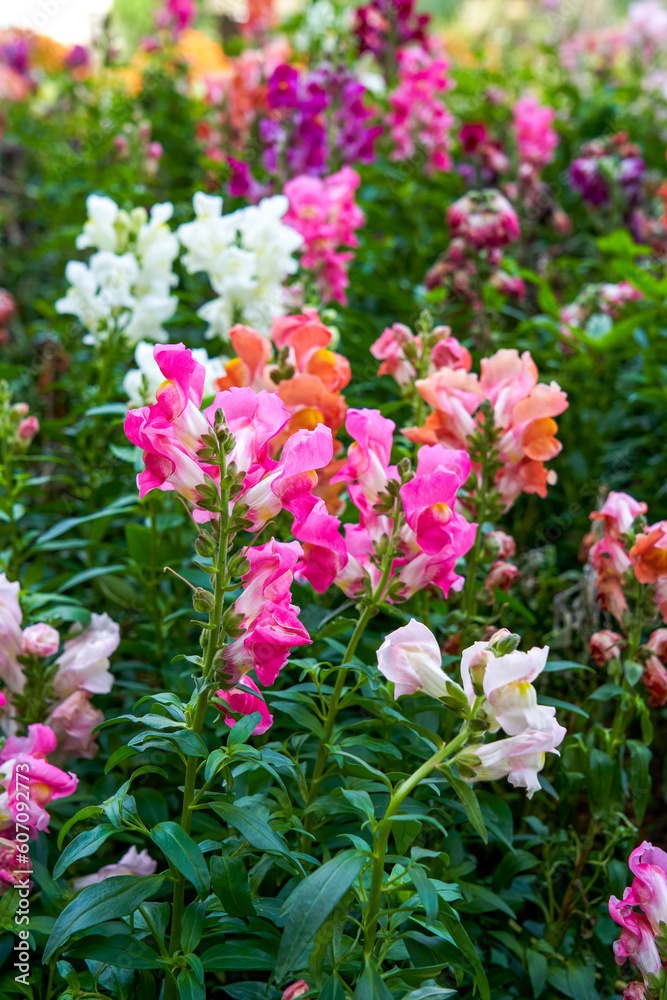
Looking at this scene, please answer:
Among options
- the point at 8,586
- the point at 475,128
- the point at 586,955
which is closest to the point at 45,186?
the point at 475,128

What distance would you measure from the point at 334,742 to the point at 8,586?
0.62m

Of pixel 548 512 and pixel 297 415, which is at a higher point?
pixel 297 415

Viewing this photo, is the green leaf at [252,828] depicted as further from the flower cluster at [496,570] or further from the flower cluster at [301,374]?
the flower cluster at [496,570]

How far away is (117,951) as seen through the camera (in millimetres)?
1174

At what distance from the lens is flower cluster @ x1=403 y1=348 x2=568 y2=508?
5.06 ft

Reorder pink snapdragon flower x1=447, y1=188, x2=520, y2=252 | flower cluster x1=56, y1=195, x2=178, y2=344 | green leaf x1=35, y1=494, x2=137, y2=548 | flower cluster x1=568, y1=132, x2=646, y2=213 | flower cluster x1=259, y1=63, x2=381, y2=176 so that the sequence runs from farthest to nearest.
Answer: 1. flower cluster x1=568, y1=132, x2=646, y2=213
2. flower cluster x1=259, y1=63, x2=381, y2=176
3. pink snapdragon flower x1=447, y1=188, x2=520, y2=252
4. flower cluster x1=56, y1=195, x2=178, y2=344
5. green leaf x1=35, y1=494, x2=137, y2=548

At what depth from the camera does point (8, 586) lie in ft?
5.05

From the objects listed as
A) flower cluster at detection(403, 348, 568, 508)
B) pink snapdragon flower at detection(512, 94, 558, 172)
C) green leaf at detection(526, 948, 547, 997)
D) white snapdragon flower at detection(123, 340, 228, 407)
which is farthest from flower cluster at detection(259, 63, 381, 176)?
green leaf at detection(526, 948, 547, 997)

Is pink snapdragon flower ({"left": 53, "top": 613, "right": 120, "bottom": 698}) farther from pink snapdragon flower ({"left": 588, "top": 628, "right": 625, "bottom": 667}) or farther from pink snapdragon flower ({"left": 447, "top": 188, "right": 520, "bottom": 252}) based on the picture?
pink snapdragon flower ({"left": 447, "top": 188, "right": 520, "bottom": 252})

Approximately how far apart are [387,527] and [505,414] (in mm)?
371

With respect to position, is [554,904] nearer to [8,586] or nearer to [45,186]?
[8,586]

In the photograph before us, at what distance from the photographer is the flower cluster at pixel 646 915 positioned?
1247 mm

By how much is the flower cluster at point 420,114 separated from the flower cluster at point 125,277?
212 cm

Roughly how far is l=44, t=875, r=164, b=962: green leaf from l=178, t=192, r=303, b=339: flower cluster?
137 cm
